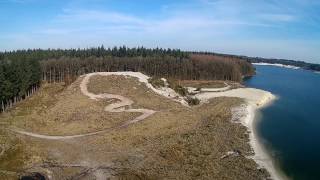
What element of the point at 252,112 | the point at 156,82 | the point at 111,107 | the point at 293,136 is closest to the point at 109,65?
the point at 156,82

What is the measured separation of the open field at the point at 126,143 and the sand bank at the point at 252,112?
136cm

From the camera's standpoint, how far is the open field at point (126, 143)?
127 feet

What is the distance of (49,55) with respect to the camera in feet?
460

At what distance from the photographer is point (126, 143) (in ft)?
162

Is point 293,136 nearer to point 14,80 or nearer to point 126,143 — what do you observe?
point 126,143

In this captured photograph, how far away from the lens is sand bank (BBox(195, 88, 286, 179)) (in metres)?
42.8

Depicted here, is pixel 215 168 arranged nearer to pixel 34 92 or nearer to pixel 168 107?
pixel 168 107

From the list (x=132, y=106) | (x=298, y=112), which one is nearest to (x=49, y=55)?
(x=132, y=106)

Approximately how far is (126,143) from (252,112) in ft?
115

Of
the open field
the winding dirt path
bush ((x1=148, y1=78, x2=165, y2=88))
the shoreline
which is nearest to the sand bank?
the shoreline

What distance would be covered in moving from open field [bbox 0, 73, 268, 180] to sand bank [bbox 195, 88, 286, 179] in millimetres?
1359

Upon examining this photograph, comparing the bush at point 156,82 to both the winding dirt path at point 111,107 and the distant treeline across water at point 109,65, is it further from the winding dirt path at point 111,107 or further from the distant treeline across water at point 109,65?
the distant treeline across water at point 109,65

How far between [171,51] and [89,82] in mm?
79361

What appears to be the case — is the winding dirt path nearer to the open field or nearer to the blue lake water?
the open field
